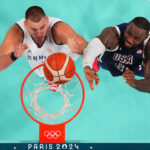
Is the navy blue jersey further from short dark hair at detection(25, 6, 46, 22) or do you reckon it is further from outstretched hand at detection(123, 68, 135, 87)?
short dark hair at detection(25, 6, 46, 22)

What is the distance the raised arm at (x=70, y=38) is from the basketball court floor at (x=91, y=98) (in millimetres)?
1133

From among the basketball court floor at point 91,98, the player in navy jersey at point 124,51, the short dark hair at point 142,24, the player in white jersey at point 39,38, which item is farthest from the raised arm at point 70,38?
the basketball court floor at point 91,98

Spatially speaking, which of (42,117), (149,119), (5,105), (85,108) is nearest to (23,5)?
(5,105)

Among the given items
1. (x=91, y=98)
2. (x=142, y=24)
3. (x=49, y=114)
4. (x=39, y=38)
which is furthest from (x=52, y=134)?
(x=91, y=98)

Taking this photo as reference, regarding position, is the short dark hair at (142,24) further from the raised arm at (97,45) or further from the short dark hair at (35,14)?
the short dark hair at (35,14)

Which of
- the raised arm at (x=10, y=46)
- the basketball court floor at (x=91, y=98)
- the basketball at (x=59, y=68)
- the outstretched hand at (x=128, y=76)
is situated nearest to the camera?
the outstretched hand at (x=128, y=76)

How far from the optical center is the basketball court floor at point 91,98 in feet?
10.7

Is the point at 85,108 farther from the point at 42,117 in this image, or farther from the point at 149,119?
the point at 42,117

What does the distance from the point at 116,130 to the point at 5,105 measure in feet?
4.10

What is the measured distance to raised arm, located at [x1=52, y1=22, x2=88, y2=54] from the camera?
2.18m

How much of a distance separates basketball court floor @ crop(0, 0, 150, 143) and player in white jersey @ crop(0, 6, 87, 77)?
3.39ft

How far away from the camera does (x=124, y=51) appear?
2.25 meters

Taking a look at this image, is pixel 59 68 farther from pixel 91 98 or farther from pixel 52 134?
pixel 91 98

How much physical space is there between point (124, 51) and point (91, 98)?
3.98ft
